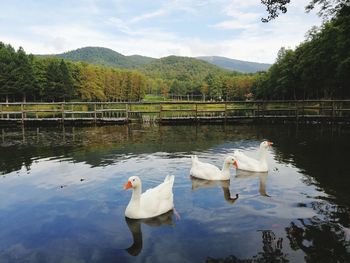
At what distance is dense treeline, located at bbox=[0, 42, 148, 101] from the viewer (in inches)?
2571

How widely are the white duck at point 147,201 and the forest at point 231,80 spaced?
45.7ft

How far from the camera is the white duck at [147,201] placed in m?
7.26

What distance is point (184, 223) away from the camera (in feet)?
23.1

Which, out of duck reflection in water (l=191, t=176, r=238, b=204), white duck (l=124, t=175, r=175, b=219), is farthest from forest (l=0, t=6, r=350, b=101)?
white duck (l=124, t=175, r=175, b=219)

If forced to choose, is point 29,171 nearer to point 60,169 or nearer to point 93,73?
point 60,169

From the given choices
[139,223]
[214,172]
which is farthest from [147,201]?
[214,172]

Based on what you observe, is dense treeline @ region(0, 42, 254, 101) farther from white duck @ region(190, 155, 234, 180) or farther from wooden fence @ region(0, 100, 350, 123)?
white duck @ region(190, 155, 234, 180)

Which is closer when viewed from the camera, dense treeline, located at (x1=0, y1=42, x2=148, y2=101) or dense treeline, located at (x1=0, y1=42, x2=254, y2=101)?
dense treeline, located at (x1=0, y1=42, x2=148, y2=101)

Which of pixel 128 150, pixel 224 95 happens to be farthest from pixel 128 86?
pixel 128 150

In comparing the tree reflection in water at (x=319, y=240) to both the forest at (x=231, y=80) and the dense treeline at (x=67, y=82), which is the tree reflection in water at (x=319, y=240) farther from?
the dense treeline at (x=67, y=82)

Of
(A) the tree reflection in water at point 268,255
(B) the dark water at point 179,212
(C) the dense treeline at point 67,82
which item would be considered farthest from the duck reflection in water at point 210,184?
(C) the dense treeline at point 67,82

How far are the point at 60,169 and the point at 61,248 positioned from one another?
639cm

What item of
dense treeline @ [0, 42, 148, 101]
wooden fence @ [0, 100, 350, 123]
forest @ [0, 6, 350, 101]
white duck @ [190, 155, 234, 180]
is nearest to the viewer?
white duck @ [190, 155, 234, 180]

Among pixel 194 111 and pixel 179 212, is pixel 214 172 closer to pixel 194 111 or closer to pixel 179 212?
pixel 179 212
